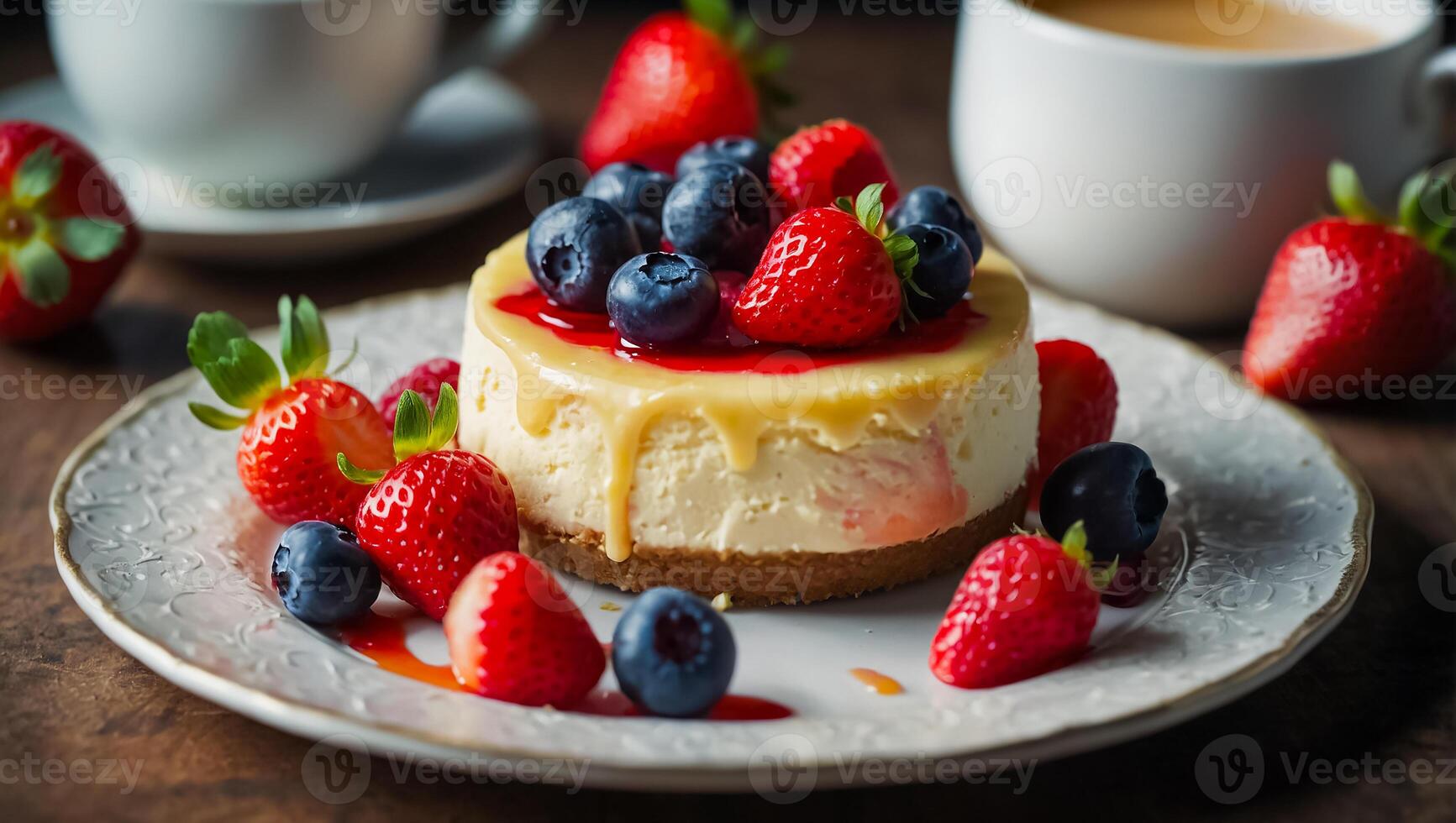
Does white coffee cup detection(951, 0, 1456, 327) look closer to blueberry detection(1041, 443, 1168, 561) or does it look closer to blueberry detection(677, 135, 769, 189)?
blueberry detection(677, 135, 769, 189)

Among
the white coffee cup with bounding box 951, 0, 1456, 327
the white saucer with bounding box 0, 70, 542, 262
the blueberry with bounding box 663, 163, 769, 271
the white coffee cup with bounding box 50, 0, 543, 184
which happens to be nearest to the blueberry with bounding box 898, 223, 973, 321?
the blueberry with bounding box 663, 163, 769, 271

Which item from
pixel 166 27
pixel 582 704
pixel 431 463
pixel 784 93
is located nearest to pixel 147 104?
pixel 166 27

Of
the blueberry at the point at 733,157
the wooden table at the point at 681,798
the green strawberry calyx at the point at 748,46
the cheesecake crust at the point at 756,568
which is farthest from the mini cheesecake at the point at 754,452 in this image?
the green strawberry calyx at the point at 748,46

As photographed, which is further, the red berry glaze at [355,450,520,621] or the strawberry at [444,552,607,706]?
the red berry glaze at [355,450,520,621]

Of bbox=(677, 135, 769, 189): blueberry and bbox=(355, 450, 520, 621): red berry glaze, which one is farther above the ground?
bbox=(677, 135, 769, 189): blueberry

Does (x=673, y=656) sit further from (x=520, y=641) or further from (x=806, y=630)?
(x=806, y=630)

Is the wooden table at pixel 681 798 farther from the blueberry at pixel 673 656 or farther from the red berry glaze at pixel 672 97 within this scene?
the red berry glaze at pixel 672 97
